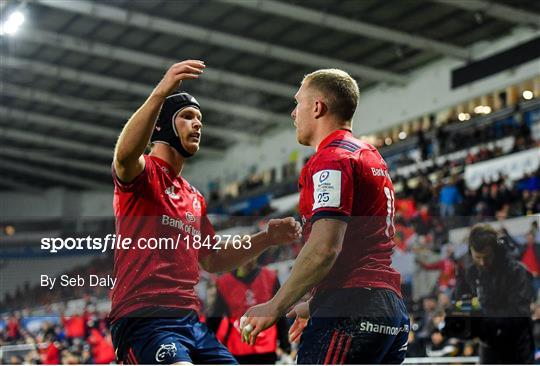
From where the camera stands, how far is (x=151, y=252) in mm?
4777

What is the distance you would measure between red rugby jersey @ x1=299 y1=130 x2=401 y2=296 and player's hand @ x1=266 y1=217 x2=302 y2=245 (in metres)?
0.86

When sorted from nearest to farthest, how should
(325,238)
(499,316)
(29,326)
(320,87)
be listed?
(325,238), (320,87), (499,316), (29,326)

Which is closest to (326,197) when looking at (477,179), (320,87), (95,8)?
(320,87)

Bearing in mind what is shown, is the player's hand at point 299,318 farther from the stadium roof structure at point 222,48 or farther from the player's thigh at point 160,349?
Answer: the stadium roof structure at point 222,48

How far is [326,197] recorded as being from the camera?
384cm

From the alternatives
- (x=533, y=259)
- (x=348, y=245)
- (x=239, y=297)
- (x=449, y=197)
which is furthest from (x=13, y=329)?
(x=449, y=197)

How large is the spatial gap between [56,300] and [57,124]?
1313 inches

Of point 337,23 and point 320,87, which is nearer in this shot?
point 320,87

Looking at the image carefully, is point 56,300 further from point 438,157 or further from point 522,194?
point 438,157

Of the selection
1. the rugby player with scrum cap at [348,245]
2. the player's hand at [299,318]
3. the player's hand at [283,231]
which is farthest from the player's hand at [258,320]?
the player's hand at [283,231]

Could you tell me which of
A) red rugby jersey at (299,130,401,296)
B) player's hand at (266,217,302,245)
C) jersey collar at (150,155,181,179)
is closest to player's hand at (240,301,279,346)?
red rugby jersey at (299,130,401,296)

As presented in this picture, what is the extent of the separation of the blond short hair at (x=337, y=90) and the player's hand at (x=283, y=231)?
0.99 m

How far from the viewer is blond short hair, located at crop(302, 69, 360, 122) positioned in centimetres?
408

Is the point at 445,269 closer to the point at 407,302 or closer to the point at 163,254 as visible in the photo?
the point at 407,302
